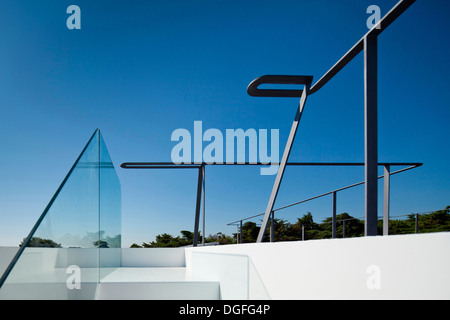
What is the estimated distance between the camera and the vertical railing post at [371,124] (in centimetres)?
173

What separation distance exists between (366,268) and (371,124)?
2.94ft

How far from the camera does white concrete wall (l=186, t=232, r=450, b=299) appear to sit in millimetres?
A: 912

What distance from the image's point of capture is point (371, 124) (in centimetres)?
Result: 182

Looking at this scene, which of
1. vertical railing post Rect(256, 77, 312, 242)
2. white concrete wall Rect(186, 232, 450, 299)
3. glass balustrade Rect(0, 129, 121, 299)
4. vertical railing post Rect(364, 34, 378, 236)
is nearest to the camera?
white concrete wall Rect(186, 232, 450, 299)

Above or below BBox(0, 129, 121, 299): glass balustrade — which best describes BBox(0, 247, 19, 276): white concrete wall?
below

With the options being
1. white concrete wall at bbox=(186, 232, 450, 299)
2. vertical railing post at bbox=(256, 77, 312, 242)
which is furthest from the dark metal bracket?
white concrete wall at bbox=(186, 232, 450, 299)

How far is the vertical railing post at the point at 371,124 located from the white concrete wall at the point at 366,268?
42cm

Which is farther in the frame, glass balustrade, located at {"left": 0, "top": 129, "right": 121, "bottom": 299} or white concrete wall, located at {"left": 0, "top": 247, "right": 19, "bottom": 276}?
white concrete wall, located at {"left": 0, "top": 247, "right": 19, "bottom": 276}

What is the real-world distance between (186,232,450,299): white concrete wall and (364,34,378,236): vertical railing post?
42cm

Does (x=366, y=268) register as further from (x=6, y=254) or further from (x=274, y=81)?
(x=6, y=254)

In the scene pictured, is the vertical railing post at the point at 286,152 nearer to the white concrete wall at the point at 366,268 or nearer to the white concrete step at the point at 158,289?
the white concrete step at the point at 158,289

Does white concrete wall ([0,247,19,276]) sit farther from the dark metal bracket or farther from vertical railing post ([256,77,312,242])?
the dark metal bracket

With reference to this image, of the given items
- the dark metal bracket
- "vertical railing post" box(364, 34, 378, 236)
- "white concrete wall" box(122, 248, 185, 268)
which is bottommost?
"white concrete wall" box(122, 248, 185, 268)
